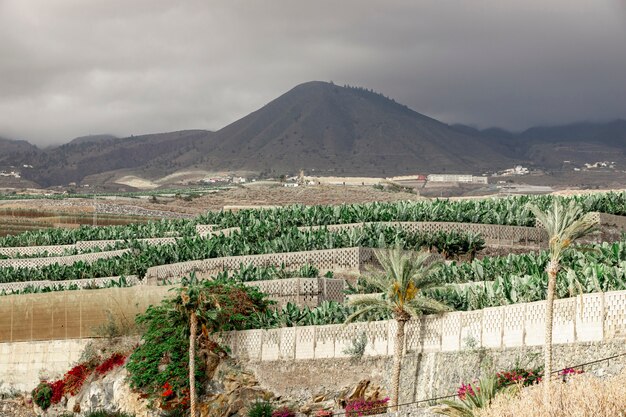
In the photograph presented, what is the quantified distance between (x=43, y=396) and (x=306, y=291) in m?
12.2

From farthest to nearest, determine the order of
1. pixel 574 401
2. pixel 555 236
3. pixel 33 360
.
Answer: pixel 33 360 < pixel 555 236 < pixel 574 401

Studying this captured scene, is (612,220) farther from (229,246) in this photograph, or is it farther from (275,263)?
(229,246)

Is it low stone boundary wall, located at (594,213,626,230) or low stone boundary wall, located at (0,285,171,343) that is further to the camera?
low stone boundary wall, located at (594,213,626,230)

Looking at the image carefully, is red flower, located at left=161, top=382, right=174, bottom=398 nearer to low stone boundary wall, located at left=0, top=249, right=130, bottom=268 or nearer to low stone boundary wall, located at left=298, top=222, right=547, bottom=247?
low stone boundary wall, located at left=298, top=222, right=547, bottom=247

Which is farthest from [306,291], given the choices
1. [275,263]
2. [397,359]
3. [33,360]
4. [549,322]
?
[549,322]

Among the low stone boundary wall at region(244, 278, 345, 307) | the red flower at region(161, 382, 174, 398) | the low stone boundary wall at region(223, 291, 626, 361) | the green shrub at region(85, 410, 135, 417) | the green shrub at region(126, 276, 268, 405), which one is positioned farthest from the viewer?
the low stone boundary wall at region(244, 278, 345, 307)

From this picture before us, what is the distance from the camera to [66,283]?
2153 inches

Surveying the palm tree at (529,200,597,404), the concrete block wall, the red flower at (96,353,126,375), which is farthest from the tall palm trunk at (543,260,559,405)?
the concrete block wall

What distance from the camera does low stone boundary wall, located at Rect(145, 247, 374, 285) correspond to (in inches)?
1763

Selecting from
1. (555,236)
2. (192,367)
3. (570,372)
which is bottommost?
(192,367)

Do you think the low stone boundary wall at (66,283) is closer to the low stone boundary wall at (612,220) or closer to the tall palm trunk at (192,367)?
the tall palm trunk at (192,367)

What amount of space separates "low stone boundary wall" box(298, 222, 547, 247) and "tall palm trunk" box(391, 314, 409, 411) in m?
15.4

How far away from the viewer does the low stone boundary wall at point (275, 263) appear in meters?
44.8

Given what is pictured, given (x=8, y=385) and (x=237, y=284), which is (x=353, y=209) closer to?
(x=237, y=284)
